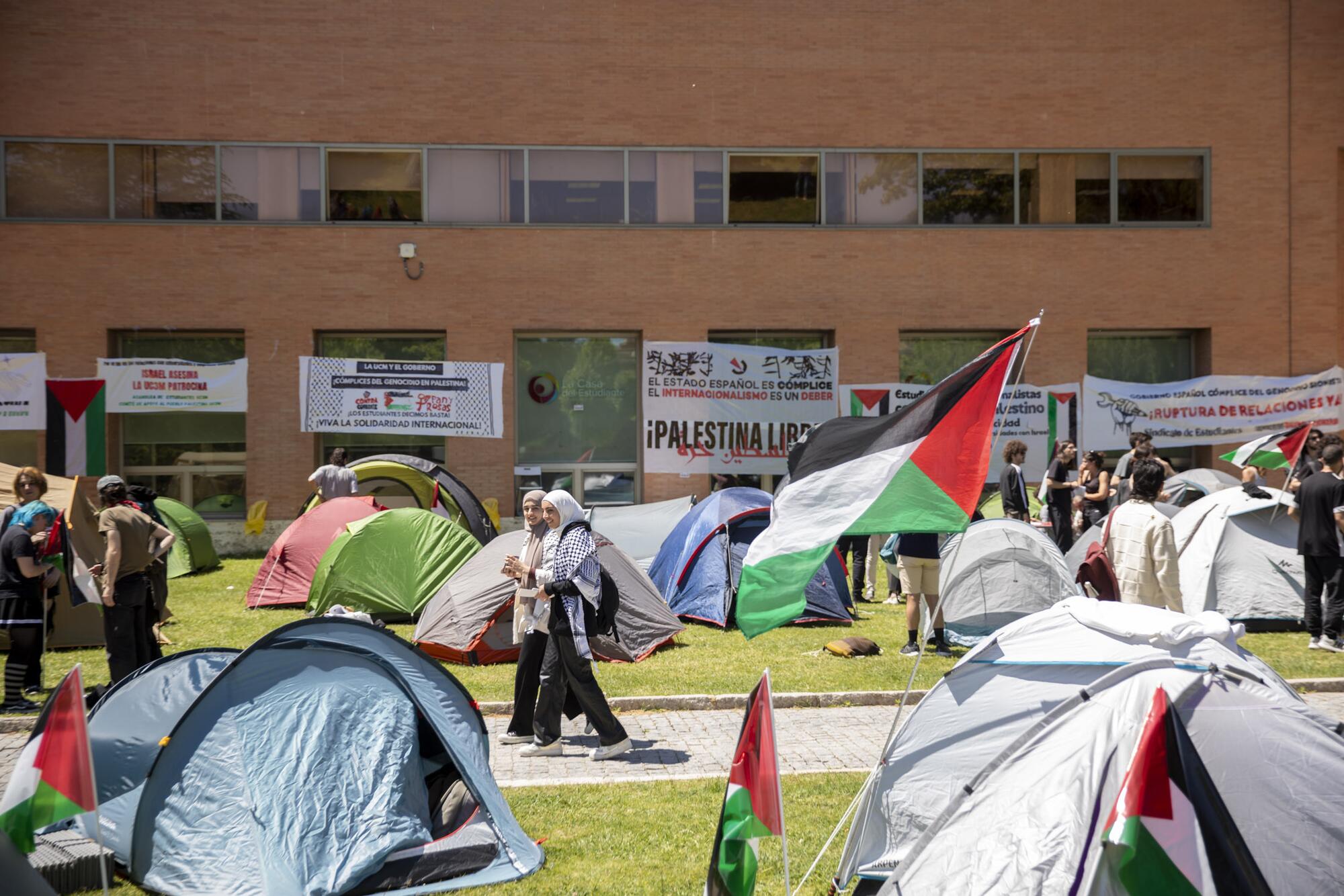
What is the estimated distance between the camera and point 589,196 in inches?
Answer: 857

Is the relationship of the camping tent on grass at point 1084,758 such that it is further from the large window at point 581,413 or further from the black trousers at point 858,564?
the large window at point 581,413

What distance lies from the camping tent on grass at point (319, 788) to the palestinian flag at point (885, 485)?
183 cm

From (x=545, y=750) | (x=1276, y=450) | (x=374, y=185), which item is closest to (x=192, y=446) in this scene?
(x=374, y=185)

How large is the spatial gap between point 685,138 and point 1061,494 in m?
10.3

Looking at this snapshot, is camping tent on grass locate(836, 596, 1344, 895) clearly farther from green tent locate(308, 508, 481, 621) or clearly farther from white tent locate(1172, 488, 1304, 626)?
green tent locate(308, 508, 481, 621)

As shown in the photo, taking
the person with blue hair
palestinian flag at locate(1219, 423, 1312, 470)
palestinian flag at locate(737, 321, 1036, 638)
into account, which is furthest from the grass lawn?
palestinian flag at locate(737, 321, 1036, 638)

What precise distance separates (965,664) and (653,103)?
712 inches

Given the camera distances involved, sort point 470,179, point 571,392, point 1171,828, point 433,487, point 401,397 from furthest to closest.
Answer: point 571,392 < point 470,179 < point 401,397 < point 433,487 < point 1171,828

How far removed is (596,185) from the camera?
856 inches

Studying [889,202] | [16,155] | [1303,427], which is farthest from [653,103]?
[1303,427]

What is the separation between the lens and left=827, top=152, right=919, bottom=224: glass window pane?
2206 cm

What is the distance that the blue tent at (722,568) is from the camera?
1320cm

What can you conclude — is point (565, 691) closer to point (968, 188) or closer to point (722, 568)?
point (722, 568)

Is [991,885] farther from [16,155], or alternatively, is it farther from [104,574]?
[16,155]
